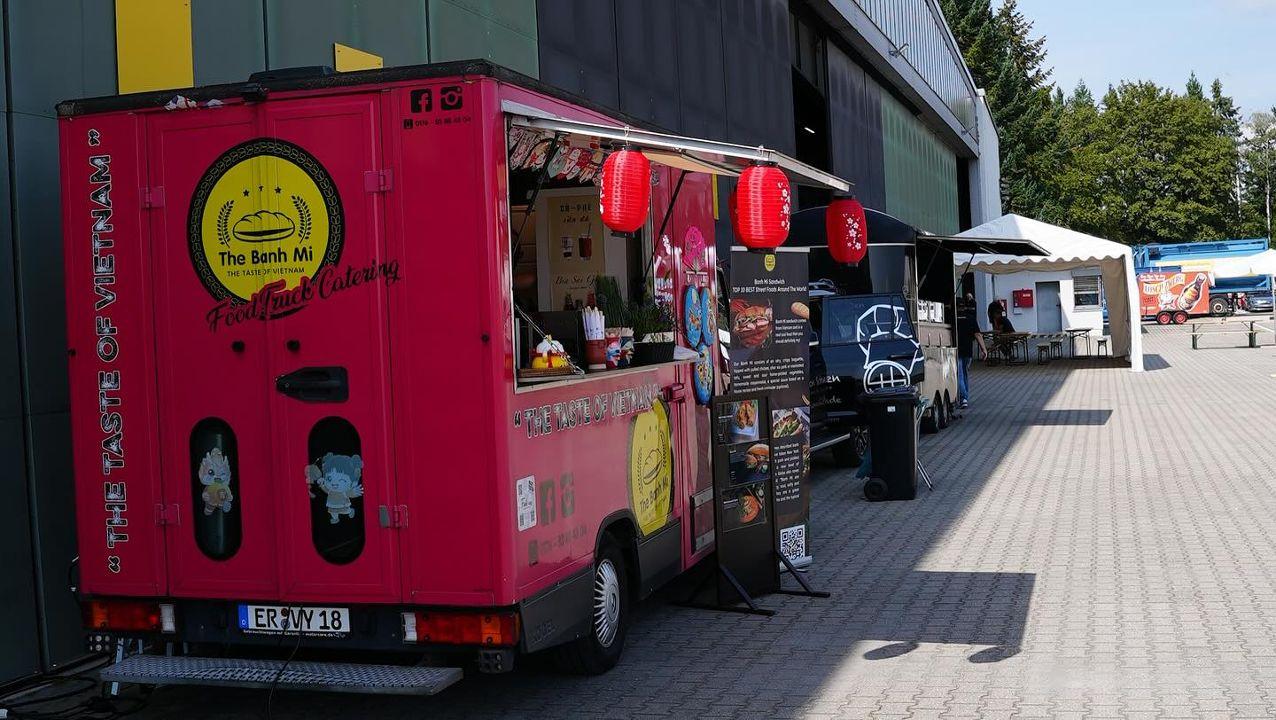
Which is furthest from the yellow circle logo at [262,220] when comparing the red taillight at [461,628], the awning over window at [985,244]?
the awning over window at [985,244]

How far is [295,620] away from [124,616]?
93 cm

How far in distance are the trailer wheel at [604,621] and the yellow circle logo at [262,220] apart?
2215mm

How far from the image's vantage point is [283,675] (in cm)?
604

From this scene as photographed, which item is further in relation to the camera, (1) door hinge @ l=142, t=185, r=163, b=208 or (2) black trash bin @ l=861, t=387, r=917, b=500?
(2) black trash bin @ l=861, t=387, r=917, b=500

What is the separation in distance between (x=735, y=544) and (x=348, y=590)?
3466mm

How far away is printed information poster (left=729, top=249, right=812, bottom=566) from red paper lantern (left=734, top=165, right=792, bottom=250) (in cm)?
175

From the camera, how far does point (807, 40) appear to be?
1140 inches

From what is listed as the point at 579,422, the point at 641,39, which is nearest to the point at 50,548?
the point at 579,422

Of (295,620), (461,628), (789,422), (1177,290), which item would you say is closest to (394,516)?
(461,628)

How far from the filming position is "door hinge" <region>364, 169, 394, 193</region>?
6109mm

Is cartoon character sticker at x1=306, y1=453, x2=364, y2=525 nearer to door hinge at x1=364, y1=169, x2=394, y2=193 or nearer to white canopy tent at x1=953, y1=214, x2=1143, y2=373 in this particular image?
door hinge at x1=364, y1=169, x2=394, y2=193

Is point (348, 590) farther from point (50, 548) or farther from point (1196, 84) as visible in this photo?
point (1196, 84)

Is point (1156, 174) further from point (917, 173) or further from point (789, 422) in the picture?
point (789, 422)

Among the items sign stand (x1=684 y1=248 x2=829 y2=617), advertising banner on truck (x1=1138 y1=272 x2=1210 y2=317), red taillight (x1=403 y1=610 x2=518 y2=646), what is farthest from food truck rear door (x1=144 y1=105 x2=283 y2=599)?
advertising banner on truck (x1=1138 y1=272 x2=1210 y2=317)
